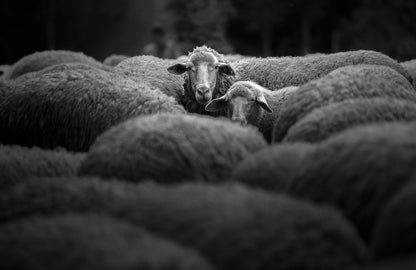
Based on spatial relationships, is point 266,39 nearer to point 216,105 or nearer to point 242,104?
point 216,105

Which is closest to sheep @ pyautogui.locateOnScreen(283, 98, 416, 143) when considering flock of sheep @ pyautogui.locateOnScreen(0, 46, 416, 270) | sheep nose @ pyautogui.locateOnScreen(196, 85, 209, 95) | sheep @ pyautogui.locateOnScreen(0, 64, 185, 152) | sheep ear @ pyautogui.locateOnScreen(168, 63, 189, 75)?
flock of sheep @ pyautogui.locateOnScreen(0, 46, 416, 270)

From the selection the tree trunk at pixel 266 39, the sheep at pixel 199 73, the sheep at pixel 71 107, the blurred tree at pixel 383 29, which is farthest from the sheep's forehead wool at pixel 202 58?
the tree trunk at pixel 266 39

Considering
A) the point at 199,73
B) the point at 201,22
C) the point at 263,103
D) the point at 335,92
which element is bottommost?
the point at 263,103

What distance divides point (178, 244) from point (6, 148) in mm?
1939

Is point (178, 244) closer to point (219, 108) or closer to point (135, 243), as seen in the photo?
Result: point (135, 243)

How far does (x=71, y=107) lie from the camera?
444 centimetres

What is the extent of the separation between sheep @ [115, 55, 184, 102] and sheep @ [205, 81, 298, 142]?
646mm

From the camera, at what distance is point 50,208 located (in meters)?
2.32

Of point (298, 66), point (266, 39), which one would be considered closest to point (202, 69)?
Answer: point (298, 66)

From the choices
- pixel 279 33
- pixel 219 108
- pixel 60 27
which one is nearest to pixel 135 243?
pixel 219 108

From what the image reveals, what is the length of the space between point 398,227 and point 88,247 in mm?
944

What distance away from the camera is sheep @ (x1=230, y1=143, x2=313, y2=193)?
2.45 metres

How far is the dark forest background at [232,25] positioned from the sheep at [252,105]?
794cm

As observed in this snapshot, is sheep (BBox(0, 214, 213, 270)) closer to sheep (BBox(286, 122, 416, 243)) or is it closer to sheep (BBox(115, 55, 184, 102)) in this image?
sheep (BBox(286, 122, 416, 243))
